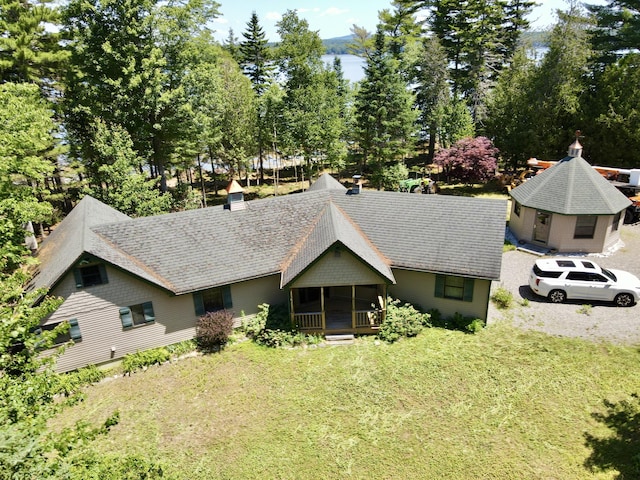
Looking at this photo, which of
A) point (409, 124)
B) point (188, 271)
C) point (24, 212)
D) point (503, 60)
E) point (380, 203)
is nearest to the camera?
point (24, 212)

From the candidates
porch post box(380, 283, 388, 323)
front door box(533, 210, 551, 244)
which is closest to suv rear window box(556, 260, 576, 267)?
front door box(533, 210, 551, 244)

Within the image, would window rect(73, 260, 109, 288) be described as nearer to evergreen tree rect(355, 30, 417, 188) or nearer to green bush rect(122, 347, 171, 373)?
green bush rect(122, 347, 171, 373)

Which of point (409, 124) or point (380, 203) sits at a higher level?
point (409, 124)

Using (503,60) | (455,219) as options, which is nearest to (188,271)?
(455,219)

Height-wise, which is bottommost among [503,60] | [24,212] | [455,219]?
[455,219]

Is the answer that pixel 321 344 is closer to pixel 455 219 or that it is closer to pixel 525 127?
pixel 455 219

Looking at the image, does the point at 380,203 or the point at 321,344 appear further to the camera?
the point at 380,203

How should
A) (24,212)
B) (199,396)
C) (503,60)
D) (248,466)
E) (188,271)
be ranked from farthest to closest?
(503,60), (188,271), (24,212), (199,396), (248,466)

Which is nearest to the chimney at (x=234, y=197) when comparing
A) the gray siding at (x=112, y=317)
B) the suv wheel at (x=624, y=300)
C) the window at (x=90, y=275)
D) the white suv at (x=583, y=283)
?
the gray siding at (x=112, y=317)
